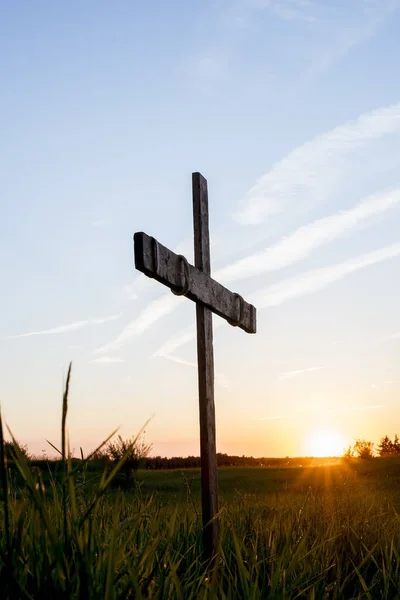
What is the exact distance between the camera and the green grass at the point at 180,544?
175cm

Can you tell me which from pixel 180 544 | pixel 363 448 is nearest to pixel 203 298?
pixel 180 544

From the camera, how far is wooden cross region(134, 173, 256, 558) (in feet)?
17.4

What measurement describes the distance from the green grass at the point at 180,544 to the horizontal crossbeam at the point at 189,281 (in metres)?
1.64

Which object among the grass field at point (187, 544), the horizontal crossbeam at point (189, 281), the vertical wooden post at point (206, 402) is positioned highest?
the horizontal crossbeam at point (189, 281)

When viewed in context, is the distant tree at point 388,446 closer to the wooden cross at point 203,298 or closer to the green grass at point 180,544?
the green grass at point 180,544

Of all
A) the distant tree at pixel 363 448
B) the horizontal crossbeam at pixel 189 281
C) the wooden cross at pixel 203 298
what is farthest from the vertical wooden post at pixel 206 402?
the distant tree at pixel 363 448

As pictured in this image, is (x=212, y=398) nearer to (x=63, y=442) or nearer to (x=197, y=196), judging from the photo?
(x=197, y=196)

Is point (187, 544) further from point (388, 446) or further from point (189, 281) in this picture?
point (388, 446)

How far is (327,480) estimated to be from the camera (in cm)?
1622

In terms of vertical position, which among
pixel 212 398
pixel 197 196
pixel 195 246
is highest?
pixel 197 196

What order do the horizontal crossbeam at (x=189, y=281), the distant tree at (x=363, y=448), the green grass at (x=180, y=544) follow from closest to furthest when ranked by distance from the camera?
the green grass at (x=180, y=544)
the horizontal crossbeam at (x=189, y=281)
the distant tree at (x=363, y=448)

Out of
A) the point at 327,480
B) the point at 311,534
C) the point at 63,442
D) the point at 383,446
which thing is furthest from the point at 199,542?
the point at 383,446

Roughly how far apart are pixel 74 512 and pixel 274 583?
3.43 feet

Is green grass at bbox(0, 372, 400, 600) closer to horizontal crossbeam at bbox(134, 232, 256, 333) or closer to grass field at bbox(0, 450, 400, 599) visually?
grass field at bbox(0, 450, 400, 599)
